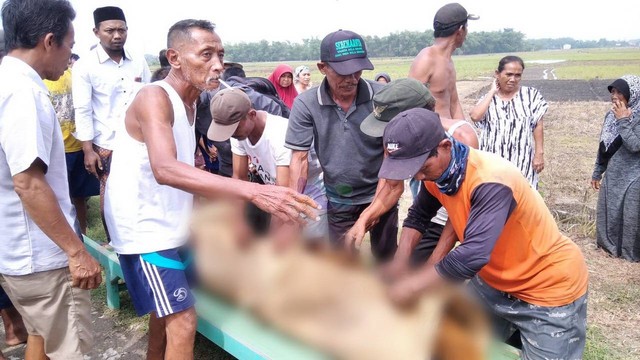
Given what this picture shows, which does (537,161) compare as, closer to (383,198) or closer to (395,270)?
(383,198)

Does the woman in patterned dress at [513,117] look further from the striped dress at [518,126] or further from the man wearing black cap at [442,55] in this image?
the man wearing black cap at [442,55]

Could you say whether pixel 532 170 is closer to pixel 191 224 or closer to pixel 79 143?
pixel 191 224

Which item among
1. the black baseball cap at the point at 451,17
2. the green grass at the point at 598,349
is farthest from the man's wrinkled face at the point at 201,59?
the green grass at the point at 598,349

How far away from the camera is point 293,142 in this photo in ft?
9.67

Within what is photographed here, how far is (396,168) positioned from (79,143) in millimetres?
3457

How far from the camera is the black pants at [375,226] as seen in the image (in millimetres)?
A: 3086

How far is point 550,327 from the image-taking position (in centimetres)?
199

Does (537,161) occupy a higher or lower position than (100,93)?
lower

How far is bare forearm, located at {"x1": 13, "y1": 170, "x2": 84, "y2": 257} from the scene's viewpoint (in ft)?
6.44

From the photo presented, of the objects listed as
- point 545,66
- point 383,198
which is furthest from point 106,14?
point 545,66

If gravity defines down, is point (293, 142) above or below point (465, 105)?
above

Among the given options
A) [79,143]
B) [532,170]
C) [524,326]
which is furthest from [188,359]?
[532,170]

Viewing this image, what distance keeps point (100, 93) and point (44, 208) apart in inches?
91.2

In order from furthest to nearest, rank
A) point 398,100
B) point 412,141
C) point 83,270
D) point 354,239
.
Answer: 1. point 354,239
2. point 398,100
3. point 83,270
4. point 412,141
